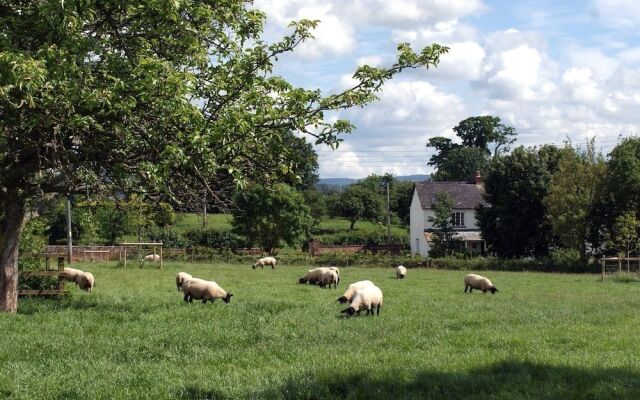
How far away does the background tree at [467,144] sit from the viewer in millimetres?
123625

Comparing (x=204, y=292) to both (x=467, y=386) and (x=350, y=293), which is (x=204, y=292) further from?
(x=467, y=386)

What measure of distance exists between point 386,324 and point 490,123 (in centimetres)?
12039

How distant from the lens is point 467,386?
939 cm

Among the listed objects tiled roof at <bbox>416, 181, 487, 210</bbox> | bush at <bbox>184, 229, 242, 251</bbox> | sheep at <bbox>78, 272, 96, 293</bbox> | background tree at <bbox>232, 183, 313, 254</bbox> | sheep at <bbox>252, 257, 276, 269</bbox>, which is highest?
tiled roof at <bbox>416, 181, 487, 210</bbox>

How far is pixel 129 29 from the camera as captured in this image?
452 inches

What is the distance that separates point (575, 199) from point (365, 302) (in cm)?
3964

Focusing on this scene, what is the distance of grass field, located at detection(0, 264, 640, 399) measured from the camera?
9198mm

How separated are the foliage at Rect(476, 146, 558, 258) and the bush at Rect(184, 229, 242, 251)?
2787 centimetres

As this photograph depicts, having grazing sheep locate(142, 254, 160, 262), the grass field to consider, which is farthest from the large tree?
grazing sheep locate(142, 254, 160, 262)

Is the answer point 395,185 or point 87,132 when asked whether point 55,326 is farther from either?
point 395,185

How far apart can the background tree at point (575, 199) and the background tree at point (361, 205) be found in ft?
151

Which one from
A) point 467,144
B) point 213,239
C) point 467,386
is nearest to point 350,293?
point 467,386

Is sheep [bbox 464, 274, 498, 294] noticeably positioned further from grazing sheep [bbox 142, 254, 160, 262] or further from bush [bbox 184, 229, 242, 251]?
bush [bbox 184, 229, 242, 251]

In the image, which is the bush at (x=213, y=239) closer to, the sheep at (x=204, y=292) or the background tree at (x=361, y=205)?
the background tree at (x=361, y=205)
